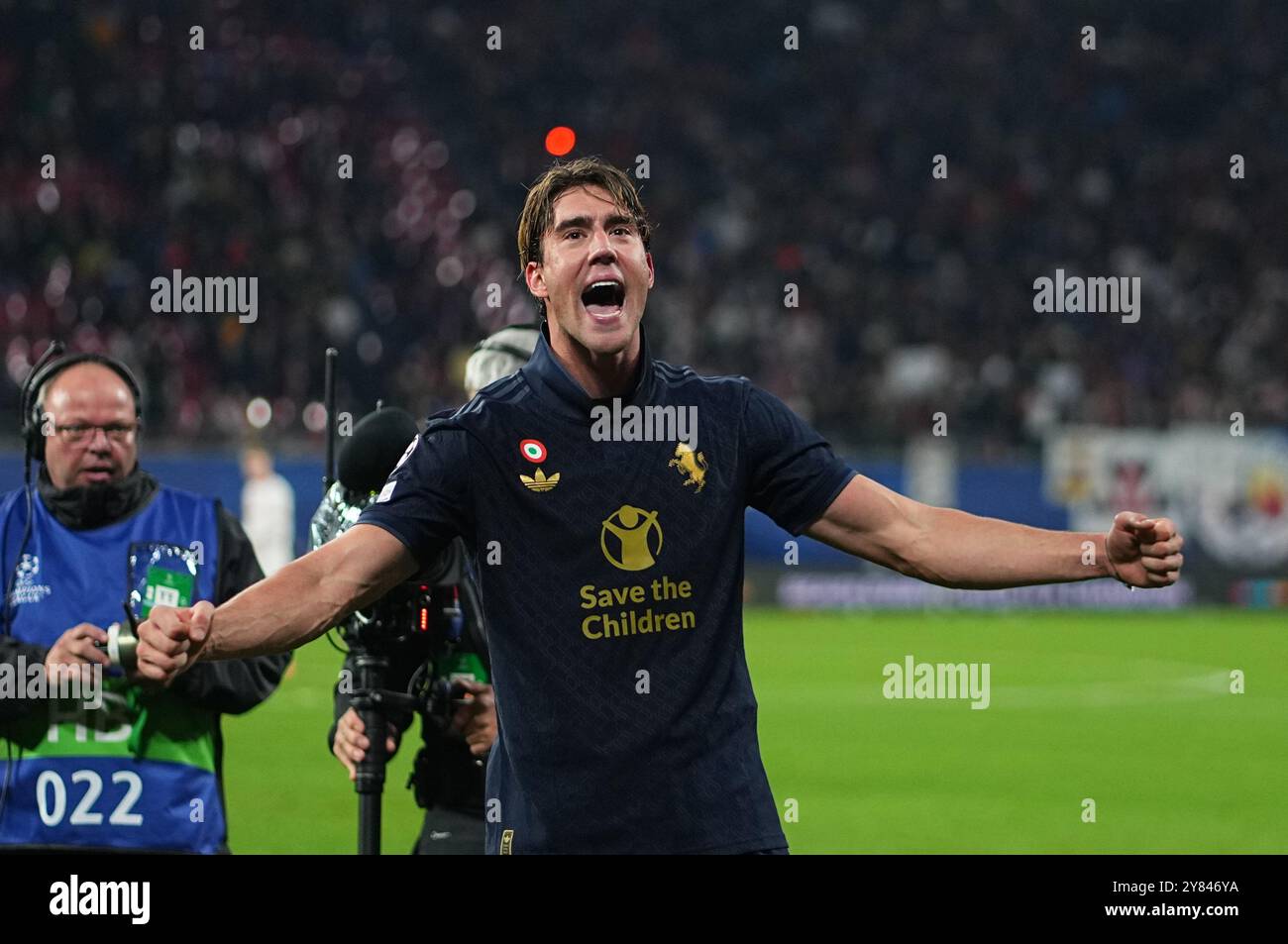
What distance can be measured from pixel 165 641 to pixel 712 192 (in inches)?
1104

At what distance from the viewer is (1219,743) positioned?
1362 centimetres

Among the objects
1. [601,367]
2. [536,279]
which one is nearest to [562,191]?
[536,279]

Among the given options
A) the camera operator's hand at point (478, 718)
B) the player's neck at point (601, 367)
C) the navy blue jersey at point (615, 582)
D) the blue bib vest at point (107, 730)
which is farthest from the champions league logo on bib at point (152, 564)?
the player's neck at point (601, 367)

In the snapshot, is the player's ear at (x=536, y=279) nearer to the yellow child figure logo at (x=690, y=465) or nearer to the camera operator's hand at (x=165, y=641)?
the yellow child figure logo at (x=690, y=465)

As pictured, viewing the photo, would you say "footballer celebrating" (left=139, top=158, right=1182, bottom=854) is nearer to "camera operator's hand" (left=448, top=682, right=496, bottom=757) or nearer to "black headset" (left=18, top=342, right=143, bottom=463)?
"camera operator's hand" (left=448, top=682, right=496, bottom=757)

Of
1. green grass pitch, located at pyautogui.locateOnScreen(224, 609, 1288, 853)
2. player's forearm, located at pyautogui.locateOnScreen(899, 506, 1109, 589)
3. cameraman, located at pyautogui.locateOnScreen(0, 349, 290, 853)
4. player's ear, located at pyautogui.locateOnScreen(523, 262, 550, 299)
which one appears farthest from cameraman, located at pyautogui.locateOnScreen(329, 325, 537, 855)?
green grass pitch, located at pyautogui.locateOnScreen(224, 609, 1288, 853)

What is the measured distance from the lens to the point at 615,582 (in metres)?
3.78

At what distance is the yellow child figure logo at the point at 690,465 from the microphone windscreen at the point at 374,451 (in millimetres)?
947

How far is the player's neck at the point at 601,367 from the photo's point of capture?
397cm

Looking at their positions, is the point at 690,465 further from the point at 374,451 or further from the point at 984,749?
the point at 984,749

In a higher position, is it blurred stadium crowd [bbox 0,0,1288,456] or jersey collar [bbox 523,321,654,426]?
blurred stadium crowd [bbox 0,0,1288,456]

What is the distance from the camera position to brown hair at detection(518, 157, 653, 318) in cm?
400

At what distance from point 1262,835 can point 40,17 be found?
78.4 ft
